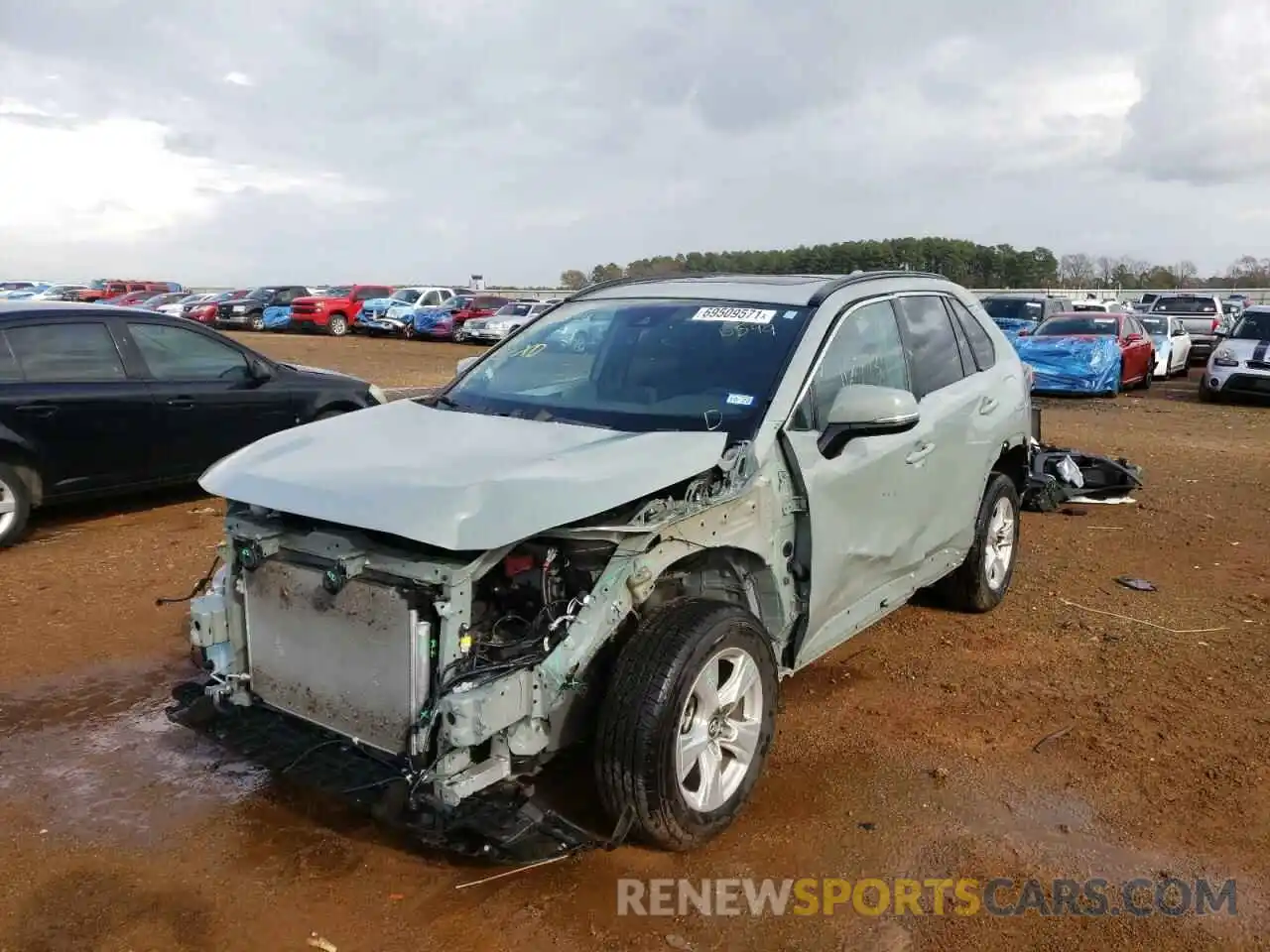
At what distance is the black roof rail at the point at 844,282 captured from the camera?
4273mm

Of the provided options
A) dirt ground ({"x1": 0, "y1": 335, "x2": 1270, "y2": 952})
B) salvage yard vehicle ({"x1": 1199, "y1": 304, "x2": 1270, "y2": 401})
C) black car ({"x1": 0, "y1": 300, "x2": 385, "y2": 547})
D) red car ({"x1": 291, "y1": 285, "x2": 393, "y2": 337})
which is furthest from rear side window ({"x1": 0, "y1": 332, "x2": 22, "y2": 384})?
red car ({"x1": 291, "y1": 285, "x2": 393, "y2": 337})

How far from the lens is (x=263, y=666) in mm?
3396

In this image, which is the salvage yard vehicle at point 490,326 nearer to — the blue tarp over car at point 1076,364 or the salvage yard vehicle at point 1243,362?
the blue tarp over car at point 1076,364

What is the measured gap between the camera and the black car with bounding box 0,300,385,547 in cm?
700

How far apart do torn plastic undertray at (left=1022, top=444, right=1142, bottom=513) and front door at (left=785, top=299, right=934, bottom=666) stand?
13.8 feet

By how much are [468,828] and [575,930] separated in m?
0.46

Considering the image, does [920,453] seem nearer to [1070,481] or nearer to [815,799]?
[815,799]

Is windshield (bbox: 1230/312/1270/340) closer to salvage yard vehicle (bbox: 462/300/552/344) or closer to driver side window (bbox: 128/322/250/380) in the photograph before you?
driver side window (bbox: 128/322/250/380)

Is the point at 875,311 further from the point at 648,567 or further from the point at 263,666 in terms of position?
the point at 263,666

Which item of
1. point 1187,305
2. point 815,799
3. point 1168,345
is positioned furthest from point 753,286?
point 1187,305

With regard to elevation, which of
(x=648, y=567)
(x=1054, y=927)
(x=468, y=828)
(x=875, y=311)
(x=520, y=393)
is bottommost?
(x=1054, y=927)

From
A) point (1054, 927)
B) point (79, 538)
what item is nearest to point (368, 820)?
point (1054, 927)

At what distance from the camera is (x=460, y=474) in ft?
10.2

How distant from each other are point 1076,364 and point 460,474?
1619 centimetres
